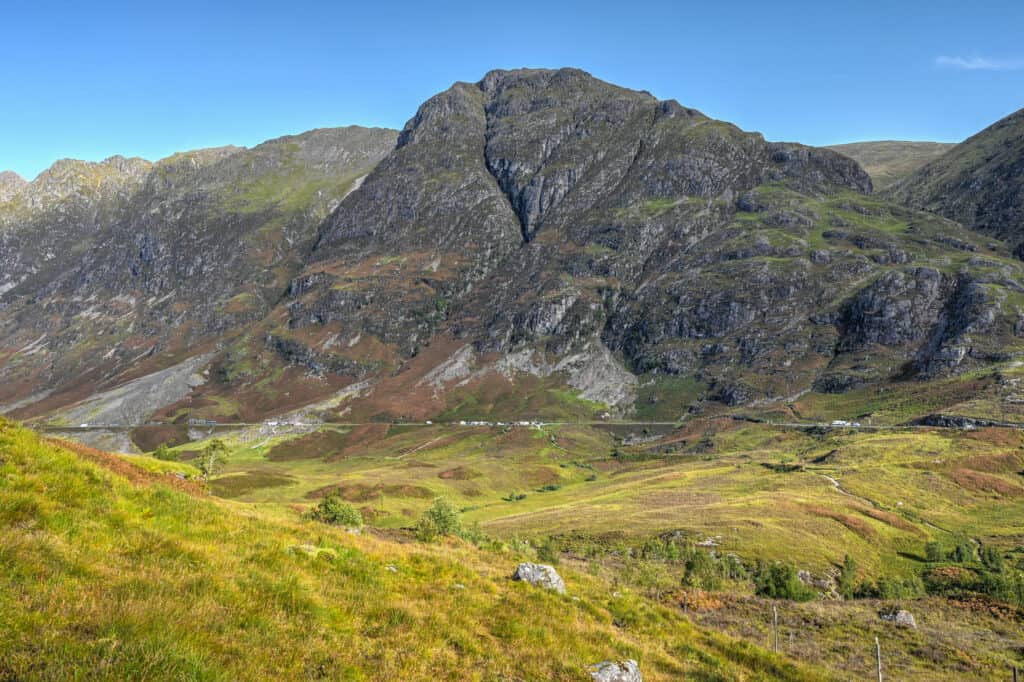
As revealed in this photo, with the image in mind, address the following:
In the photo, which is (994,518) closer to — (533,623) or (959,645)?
(959,645)

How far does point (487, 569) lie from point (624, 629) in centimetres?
537

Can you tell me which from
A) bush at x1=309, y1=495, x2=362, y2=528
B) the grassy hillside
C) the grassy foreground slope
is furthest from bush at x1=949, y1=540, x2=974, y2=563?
bush at x1=309, y1=495, x2=362, y2=528

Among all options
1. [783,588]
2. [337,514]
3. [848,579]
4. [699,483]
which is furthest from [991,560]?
[337,514]

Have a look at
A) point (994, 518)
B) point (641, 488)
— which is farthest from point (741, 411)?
point (994, 518)

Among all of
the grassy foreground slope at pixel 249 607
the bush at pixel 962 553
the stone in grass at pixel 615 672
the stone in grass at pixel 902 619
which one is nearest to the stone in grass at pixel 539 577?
the grassy foreground slope at pixel 249 607

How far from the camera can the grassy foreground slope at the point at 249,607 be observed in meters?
9.12

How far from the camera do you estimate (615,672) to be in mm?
14820

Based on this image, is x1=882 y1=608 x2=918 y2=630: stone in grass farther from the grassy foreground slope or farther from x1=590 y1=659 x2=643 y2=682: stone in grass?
x1=590 y1=659 x2=643 y2=682: stone in grass

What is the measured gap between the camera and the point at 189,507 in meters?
18.4

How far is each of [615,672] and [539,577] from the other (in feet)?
22.0

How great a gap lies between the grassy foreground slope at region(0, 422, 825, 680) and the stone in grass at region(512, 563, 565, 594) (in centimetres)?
63

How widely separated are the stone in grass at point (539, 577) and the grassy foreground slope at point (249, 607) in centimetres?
63

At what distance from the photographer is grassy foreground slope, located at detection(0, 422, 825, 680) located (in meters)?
9.12

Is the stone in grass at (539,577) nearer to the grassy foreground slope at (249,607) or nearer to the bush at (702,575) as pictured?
the grassy foreground slope at (249,607)
